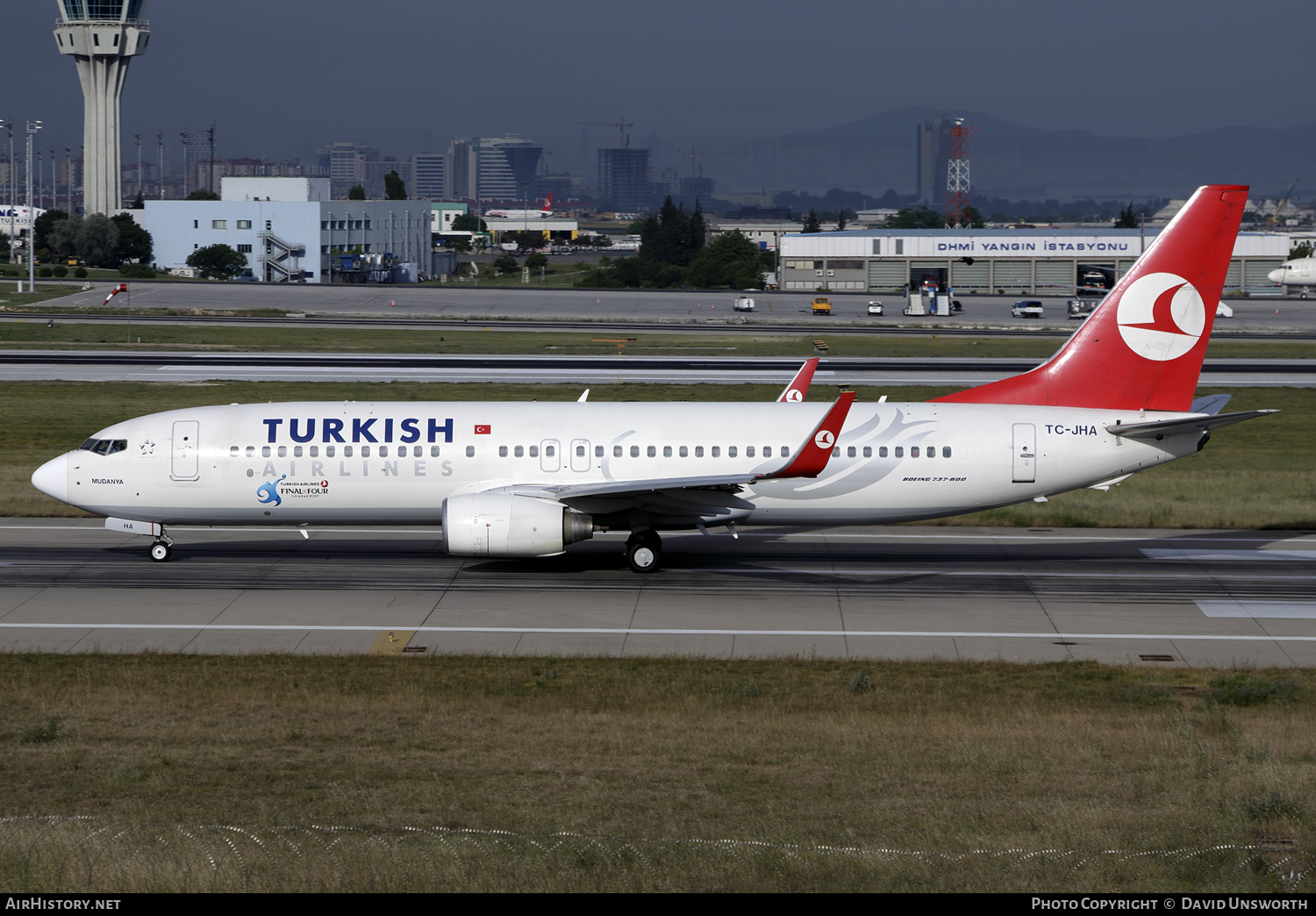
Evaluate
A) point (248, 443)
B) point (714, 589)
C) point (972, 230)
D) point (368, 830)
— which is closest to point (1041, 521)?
point (714, 589)

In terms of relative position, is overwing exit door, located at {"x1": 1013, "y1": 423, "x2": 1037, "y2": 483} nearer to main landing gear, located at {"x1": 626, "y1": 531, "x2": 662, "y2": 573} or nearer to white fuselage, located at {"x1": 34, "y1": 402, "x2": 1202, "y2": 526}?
white fuselage, located at {"x1": 34, "y1": 402, "x2": 1202, "y2": 526}

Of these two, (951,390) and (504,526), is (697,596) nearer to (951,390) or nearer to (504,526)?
(504,526)

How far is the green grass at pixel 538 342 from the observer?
85.4 m

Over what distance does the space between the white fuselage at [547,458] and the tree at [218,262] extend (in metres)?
147

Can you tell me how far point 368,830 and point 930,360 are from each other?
7003 cm

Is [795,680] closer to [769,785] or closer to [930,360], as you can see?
[769,785]

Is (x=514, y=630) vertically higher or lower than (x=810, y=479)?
lower

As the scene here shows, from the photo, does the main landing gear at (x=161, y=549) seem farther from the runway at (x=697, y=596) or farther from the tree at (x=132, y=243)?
the tree at (x=132, y=243)

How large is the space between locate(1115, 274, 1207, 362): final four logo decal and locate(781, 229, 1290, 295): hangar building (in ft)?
432

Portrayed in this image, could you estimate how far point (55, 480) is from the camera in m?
32.3

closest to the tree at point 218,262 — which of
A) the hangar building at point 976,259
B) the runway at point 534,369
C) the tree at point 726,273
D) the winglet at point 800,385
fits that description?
the tree at point 726,273

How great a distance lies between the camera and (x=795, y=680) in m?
23.2

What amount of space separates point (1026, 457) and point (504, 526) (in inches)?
522

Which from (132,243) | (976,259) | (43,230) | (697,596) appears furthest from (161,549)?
(43,230)
